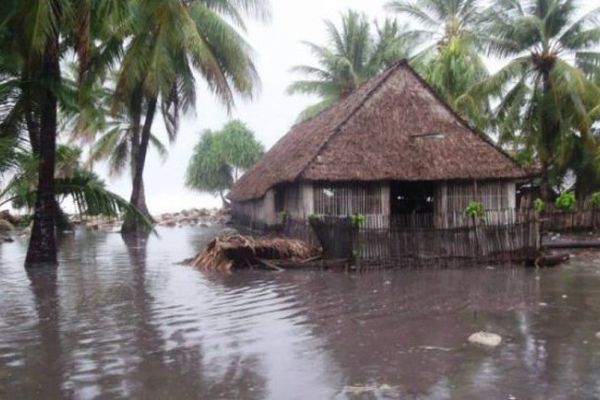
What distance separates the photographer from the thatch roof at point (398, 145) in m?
16.4

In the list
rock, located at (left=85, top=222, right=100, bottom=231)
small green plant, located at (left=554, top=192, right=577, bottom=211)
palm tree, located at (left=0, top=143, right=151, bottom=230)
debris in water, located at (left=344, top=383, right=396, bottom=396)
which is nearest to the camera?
debris in water, located at (left=344, top=383, right=396, bottom=396)

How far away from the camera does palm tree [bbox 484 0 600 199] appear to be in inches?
867

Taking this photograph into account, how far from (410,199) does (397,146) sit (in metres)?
3.49

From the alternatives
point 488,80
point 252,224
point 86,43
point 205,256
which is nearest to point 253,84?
point 252,224

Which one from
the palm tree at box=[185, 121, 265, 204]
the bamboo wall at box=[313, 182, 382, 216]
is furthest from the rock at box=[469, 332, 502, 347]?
the palm tree at box=[185, 121, 265, 204]

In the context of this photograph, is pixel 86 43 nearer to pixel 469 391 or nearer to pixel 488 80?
pixel 469 391

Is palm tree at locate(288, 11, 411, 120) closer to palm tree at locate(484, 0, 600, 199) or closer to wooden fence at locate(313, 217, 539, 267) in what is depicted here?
palm tree at locate(484, 0, 600, 199)

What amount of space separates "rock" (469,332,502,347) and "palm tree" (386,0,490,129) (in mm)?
18785

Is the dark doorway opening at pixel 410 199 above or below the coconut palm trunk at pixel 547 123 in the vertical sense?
below

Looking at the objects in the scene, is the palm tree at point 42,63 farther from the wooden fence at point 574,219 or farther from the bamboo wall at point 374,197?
the wooden fence at point 574,219

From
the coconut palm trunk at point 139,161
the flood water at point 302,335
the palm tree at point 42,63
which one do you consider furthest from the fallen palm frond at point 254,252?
the coconut palm trunk at point 139,161

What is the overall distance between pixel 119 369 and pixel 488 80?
20353 millimetres

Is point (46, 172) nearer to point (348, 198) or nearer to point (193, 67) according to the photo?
point (348, 198)

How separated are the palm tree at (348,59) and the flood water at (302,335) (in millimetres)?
23364
